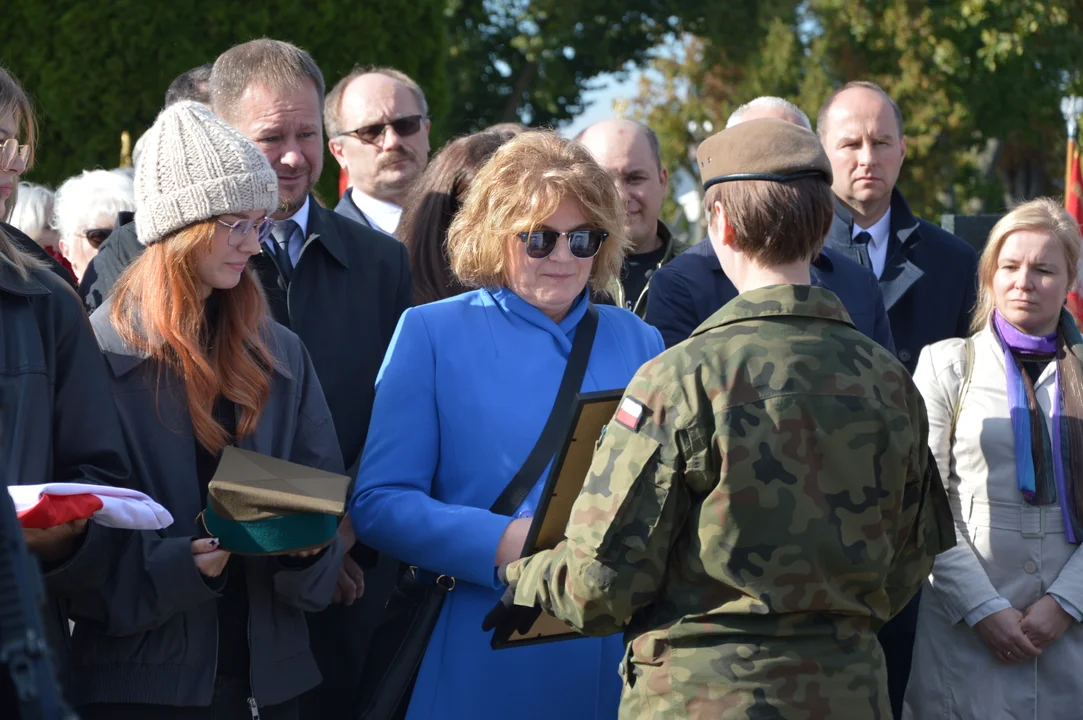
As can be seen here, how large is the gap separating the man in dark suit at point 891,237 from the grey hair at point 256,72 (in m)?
2.03

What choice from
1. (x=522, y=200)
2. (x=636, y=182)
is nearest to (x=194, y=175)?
(x=522, y=200)

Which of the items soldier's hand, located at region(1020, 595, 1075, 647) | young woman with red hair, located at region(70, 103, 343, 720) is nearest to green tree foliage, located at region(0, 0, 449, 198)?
young woman with red hair, located at region(70, 103, 343, 720)

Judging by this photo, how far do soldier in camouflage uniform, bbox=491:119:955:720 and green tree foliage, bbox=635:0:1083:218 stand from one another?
21.1m

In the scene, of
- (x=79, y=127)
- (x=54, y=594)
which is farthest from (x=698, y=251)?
(x=79, y=127)

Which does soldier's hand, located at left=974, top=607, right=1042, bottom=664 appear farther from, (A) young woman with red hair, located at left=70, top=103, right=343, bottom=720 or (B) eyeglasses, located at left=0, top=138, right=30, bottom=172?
(B) eyeglasses, located at left=0, top=138, right=30, bottom=172

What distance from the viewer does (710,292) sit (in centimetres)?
434

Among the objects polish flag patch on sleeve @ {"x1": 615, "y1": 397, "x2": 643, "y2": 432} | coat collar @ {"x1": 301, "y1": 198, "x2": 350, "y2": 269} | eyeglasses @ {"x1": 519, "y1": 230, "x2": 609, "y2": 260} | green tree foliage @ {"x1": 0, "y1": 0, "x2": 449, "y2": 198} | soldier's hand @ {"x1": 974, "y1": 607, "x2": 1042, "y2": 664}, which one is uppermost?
green tree foliage @ {"x1": 0, "y1": 0, "x2": 449, "y2": 198}

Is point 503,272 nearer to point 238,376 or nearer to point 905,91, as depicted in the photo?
point 238,376

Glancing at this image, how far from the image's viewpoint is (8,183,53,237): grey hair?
6410 millimetres

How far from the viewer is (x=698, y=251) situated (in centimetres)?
450

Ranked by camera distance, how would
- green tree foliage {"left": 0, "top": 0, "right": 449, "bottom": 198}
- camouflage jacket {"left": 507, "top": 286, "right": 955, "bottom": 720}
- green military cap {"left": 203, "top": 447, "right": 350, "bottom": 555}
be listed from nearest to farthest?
camouflage jacket {"left": 507, "top": 286, "right": 955, "bottom": 720} < green military cap {"left": 203, "top": 447, "right": 350, "bottom": 555} < green tree foliage {"left": 0, "top": 0, "right": 449, "bottom": 198}

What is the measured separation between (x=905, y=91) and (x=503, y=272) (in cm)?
2188

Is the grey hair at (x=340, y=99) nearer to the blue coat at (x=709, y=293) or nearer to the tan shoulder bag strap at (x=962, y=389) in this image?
the blue coat at (x=709, y=293)

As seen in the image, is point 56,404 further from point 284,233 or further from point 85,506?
point 284,233
